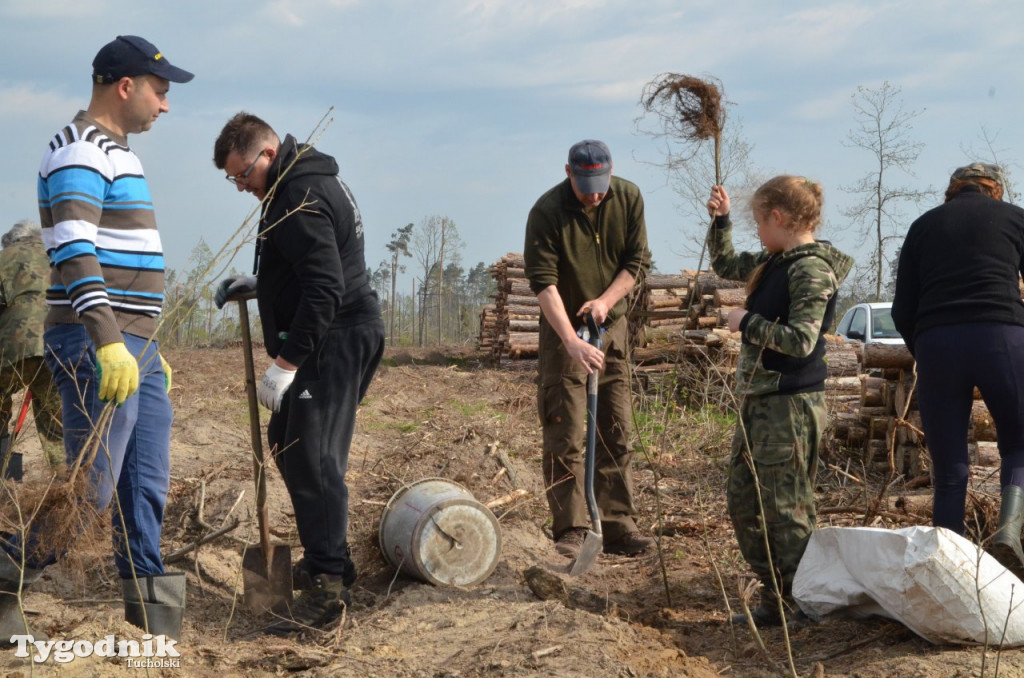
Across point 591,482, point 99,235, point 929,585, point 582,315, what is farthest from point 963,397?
point 99,235

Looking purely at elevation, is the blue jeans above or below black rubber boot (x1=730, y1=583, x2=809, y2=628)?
above

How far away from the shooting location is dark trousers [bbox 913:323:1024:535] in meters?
4.04

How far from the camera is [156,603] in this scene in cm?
357

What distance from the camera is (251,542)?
18.3 ft

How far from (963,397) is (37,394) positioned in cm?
461

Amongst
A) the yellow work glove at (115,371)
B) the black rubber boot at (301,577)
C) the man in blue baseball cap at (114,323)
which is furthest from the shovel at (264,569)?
the yellow work glove at (115,371)

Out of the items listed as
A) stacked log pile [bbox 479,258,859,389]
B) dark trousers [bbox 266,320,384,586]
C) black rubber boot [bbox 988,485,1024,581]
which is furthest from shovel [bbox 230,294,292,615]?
stacked log pile [bbox 479,258,859,389]

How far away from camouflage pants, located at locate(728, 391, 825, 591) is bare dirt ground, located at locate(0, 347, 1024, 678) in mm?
221

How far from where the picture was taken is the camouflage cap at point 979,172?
14.3ft

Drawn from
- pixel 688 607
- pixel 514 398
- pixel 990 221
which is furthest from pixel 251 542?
pixel 514 398

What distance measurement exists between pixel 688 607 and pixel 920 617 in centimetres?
124

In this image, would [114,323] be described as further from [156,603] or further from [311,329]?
[156,603]

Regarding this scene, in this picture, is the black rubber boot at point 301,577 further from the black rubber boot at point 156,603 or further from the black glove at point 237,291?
the black glove at point 237,291

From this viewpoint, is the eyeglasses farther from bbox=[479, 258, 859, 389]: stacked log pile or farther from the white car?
the white car
